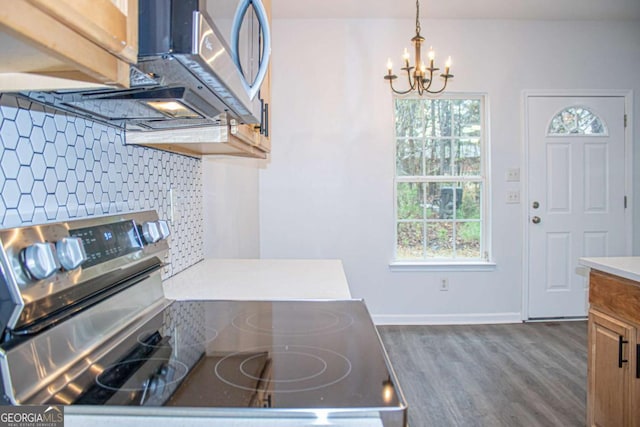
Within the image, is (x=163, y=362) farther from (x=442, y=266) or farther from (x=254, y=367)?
(x=442, y=266)

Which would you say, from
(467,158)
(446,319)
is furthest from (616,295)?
(467,158)

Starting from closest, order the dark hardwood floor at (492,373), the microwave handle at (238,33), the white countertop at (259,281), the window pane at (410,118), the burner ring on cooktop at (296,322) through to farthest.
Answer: the microwave handle at (238,33) → the burner ring on cooktop at (296,322) → the white countertop at (259,281) → the dark hardwood floor at (492,373) → the window pane at (410,118)

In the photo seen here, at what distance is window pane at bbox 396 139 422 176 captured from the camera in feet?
12.7

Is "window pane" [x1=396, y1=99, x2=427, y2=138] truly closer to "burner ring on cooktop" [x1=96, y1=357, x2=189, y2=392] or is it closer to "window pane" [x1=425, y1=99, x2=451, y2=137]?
"window pane" [x1=425, y1=99, x2=451, y2=137]

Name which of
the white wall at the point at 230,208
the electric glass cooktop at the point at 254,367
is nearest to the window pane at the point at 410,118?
the white wall at the point at 230,208

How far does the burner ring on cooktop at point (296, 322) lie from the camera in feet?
3.30

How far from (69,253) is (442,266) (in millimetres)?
3421

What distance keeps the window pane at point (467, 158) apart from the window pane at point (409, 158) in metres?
0.33

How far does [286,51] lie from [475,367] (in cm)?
285

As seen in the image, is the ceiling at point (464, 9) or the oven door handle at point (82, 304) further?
the ceiling at point (464, 9)

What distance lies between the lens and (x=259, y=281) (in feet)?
5.33

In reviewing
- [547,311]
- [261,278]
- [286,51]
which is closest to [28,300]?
[261,278]

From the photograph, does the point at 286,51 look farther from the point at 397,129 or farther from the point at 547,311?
the point at 547,311

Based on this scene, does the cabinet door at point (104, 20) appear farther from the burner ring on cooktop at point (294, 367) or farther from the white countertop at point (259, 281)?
the white countertop at point (259, 281)
